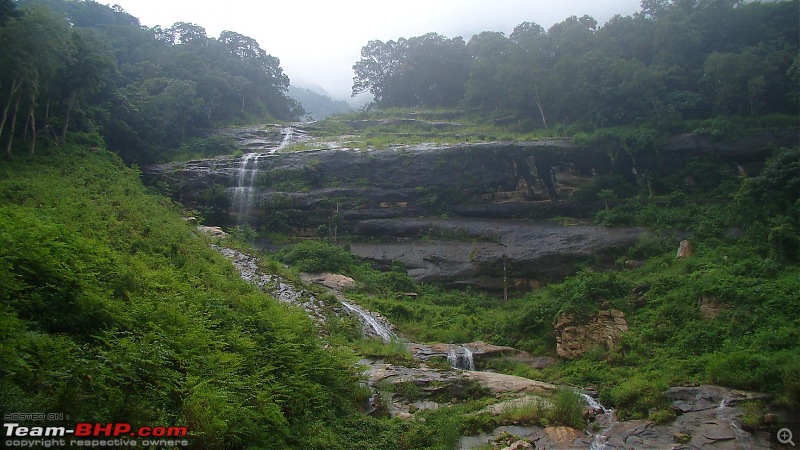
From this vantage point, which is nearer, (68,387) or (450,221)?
(68,387)

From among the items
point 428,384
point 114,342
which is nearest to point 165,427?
point 114,342

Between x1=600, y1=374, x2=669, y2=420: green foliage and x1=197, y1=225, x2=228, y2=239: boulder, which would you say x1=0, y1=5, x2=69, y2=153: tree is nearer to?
x1=197, y1=225, x2=228, y2=239: boulder

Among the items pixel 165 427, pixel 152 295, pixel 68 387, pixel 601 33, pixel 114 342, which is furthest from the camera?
pixel 601 33

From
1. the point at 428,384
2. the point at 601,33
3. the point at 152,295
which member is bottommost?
the point at 428,384

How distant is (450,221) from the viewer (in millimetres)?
29625

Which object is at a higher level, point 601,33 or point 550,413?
point 601,33

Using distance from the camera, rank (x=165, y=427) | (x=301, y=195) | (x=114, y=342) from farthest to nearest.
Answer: (x=301, y=195) → (x=114, y=342) → (x=165, y=427)

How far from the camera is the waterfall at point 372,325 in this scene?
18047mm

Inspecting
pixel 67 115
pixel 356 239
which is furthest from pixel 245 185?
pixel 67 115

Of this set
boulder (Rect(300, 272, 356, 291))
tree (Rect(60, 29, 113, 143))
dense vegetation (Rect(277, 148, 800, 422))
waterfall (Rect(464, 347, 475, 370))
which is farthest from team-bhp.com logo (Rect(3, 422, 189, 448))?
tree (Rect(60, 29, 113, 143))

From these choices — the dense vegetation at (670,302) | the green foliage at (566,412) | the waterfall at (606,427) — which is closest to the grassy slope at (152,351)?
the green foliage at (566,412)

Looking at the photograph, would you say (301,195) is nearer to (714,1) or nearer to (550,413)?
(550,413)

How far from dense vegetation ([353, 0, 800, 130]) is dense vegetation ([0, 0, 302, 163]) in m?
Answer: 22.4

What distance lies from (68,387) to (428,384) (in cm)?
934
